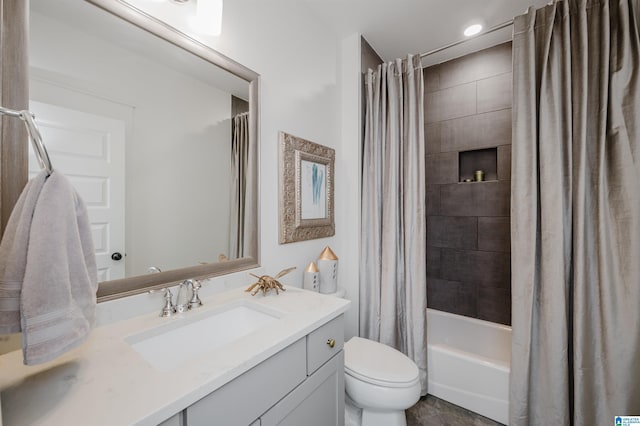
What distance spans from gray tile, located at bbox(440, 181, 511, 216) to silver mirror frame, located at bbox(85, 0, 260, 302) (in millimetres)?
1809

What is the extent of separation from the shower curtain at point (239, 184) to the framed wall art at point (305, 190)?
0.23 meters

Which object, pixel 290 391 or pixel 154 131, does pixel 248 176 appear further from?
pixel 290 391

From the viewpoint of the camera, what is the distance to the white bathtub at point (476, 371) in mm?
1557

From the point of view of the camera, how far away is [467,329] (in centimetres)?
220

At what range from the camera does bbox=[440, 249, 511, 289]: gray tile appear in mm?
2113

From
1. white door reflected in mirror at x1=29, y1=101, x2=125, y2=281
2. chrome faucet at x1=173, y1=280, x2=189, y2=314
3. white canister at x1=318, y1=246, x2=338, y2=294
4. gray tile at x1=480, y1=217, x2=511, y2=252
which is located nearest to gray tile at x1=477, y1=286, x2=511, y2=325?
gray tile at x1=480, y1=217, x2=511, y2=252

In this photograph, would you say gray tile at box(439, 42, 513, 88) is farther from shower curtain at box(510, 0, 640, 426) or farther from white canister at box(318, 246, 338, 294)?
white canister at box(318, 246, 338, 294)

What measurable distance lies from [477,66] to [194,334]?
9.12ft

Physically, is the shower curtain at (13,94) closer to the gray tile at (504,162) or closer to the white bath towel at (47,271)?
the white bath towel at (47,271)

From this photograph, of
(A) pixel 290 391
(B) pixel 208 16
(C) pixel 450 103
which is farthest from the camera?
(C) pixel 450 103

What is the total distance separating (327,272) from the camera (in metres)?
1.64

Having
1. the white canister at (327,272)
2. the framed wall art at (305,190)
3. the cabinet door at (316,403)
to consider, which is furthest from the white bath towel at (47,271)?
the white canister at (327,272)

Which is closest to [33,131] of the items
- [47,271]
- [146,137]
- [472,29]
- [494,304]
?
[47,271]

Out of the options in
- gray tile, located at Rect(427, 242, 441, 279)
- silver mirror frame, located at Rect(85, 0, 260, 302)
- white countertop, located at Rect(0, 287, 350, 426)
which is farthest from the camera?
gray tile, located at Rect(427, 242, 441, 279)
